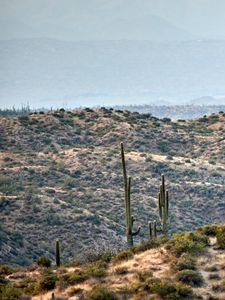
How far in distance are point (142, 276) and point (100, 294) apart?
6.51ft

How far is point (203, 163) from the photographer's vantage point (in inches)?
2965

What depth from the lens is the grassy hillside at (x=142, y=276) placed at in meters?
26.1

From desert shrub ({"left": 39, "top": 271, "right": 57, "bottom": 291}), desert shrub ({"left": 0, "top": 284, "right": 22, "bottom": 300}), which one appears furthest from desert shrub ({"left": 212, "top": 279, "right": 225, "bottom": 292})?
desert shrub ({"left": 0, "top": 284, "right": 22, "bottom": 300})

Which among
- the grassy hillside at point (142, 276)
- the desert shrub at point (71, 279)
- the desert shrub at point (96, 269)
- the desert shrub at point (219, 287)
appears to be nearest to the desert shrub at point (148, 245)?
the grassy hillside at point (142, 276)

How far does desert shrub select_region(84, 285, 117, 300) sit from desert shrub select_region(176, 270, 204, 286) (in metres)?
2.41

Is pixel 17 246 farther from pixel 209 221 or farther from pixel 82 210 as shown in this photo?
pixel 209 221

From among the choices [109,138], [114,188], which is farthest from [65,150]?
[114,188]

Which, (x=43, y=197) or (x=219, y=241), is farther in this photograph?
(x=43, y=197)

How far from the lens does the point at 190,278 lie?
88.0ft

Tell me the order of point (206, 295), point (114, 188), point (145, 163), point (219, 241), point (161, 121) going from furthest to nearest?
point (161, 121), point (145, 163), point (114, 188), point (219, 241), point (206, 295)

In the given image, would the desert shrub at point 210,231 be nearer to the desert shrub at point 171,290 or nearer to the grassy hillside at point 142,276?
the grassy hillside at point 142,276

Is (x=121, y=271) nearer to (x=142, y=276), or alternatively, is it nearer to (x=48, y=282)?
(x=142, y=276)

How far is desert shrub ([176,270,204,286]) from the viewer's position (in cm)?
2681

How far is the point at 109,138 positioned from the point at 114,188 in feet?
57.4
